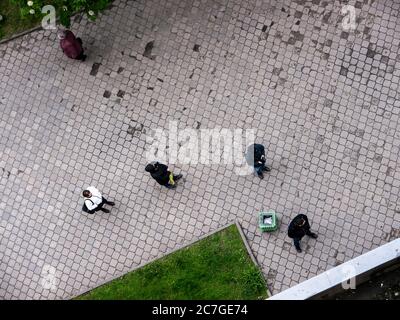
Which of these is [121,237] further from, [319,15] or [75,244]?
[319,15]

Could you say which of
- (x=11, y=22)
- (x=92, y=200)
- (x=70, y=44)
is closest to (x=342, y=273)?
(x=92, y=200)

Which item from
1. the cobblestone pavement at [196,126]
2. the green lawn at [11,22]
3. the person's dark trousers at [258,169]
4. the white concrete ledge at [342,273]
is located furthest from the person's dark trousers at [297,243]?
the green lawn at [11,22]

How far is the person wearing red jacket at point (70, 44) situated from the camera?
17.0 m

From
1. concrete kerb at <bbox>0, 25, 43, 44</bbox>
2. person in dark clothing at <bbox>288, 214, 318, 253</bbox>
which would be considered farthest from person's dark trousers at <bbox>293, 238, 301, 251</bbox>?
concrete kerb at <bbox>0, 25, 43, 44</bbox>

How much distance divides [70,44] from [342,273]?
29.0 ft

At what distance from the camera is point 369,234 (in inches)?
631

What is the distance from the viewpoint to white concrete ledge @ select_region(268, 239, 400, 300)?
1287 cm

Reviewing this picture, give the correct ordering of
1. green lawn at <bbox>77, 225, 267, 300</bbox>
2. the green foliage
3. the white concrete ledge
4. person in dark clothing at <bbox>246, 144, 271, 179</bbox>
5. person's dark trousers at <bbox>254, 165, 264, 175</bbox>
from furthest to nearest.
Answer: person's dark trousers at <bbox>254, 165, 264, 175</bbox>
green lawn at <bbox>77, 225, 267, 300</bbox>
person in dark clothing at <bbox>246, 144, 271, 179</bbox>
the green foliage
the white concrete ledge

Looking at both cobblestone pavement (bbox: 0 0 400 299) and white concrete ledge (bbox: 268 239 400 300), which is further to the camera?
cobblestone pavement (bbox: 0 0 400 299)

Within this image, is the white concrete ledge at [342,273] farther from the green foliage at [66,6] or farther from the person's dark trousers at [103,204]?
the green foliage at [66,6]

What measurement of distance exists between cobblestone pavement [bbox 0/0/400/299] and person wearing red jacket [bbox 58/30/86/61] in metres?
0.60

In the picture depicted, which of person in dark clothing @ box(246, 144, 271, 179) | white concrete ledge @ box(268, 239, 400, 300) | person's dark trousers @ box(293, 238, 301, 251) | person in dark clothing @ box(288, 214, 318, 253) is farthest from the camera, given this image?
person in dark clothing @ box(246, 144, 271, 179)

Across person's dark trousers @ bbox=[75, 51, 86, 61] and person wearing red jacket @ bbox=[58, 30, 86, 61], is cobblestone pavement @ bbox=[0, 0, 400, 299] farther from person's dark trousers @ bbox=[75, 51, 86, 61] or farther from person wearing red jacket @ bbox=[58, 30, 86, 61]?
person wearing red jacket @ bbox=[58, 30, 86, 61]
